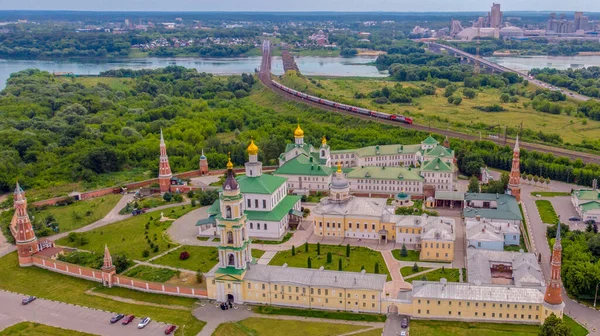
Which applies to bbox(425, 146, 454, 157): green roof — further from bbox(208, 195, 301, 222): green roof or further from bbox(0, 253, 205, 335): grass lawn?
bbox(0, 253, 205, 335): grass lawn

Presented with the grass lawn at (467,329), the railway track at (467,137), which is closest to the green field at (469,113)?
the railway track at (467,137)

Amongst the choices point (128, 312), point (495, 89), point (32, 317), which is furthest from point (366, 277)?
point (495, 89)

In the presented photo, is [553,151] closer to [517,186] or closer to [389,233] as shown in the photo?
[517,186]

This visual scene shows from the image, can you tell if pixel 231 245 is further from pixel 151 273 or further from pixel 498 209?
pixel 498 209

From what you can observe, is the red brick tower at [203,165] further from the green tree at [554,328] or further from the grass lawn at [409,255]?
the green tree at [554,328]

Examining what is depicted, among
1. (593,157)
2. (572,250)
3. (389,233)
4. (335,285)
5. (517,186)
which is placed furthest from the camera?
(593,157)

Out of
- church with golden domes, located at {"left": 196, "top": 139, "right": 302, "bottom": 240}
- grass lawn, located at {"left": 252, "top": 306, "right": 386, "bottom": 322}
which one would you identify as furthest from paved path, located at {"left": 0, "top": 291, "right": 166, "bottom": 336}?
church with golden domes, located at {"left": 196, "top": 139, "right": 302, "bottom": 240}
